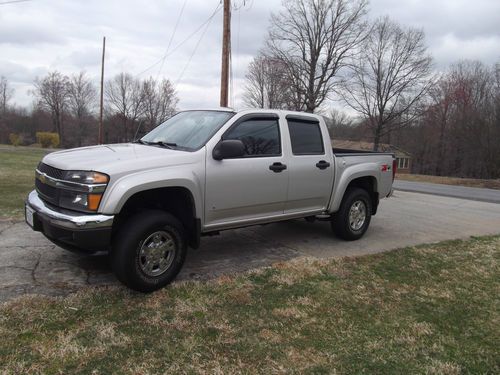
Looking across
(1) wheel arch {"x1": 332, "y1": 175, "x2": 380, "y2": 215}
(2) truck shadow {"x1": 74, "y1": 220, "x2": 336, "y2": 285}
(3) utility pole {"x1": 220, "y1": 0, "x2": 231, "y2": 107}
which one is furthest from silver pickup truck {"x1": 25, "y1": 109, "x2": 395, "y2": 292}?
(3) utility pole {"x1": 220, "y1": 0, "x2": 231, "y2": 107}

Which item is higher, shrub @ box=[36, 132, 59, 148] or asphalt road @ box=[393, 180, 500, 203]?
shrub @ box=[36, 132, 59, 148]

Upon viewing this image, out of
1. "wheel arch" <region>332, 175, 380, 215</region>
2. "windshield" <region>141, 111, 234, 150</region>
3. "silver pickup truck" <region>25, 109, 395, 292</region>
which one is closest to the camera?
"silver pickup truck" <region>25, 109, 395, 292</region>

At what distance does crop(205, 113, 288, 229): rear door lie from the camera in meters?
4.55

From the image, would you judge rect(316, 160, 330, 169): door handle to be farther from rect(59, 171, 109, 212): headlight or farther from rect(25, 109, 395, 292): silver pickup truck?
rect(59, 171, 109, 212): headlight

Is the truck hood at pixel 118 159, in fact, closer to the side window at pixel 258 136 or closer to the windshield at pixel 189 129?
the windshield at pixel 189 129

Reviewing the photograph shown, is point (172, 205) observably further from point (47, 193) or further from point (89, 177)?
point (47, 193)

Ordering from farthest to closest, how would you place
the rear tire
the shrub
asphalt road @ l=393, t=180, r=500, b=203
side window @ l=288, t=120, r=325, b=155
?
the shrub < asphalt road @ l=393, t=180, r=500, b=203 < the rear tire < side window @ l=288, t=120, r=325, b=155

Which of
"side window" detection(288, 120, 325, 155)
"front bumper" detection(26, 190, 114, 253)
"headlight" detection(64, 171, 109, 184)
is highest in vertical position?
"side window" detection(288, 120, 325, 155)

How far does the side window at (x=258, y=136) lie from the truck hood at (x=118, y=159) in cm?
71

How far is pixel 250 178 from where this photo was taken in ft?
15.8

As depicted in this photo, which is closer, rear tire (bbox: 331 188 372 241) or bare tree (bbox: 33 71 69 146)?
rear tire (bbox: 331 188 372 241)

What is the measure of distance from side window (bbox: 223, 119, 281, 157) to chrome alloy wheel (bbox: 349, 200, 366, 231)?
1.87 m

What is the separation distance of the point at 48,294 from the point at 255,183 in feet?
7.88

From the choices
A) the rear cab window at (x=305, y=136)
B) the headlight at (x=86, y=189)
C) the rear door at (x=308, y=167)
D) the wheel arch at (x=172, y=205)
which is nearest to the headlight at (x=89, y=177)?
the headlight at (x=86, y=189)
